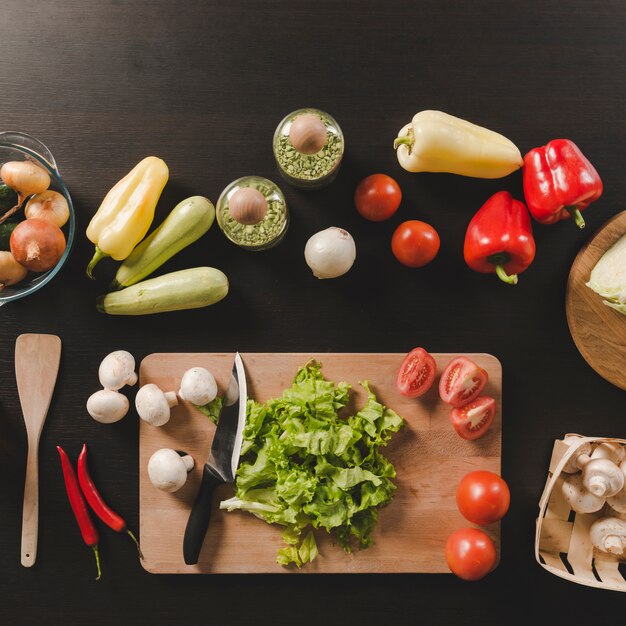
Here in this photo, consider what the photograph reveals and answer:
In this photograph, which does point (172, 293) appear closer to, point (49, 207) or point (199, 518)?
point (49, 207)

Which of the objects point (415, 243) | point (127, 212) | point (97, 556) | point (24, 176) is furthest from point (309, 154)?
point (97, 556)

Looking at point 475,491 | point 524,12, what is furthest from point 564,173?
point 475,491

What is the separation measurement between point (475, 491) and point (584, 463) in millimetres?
312

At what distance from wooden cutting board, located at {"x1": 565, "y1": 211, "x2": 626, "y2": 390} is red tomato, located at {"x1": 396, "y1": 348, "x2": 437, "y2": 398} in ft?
1.40

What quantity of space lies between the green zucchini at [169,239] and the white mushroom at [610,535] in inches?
52.2

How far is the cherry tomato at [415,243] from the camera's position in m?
1.50

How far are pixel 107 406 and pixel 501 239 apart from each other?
1.13 metres

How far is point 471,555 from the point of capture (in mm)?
1448

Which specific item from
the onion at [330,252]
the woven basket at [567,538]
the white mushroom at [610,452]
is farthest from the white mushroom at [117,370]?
the white mushroom at [610,452]

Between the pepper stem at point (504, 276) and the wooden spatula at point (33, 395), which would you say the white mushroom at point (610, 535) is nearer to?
the pepper stem at point (504, 276)

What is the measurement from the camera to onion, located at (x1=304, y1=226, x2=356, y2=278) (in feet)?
4.76

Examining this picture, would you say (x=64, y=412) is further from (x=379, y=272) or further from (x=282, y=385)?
(x=379, y=272)

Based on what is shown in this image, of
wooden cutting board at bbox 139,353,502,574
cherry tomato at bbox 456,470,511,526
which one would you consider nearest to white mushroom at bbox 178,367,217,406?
wooden cutting board at bbox 139,353,502,574

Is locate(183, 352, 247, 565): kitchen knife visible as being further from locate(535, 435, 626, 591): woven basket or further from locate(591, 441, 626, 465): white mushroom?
locate(591, 441, 626, 465): white mushroom
